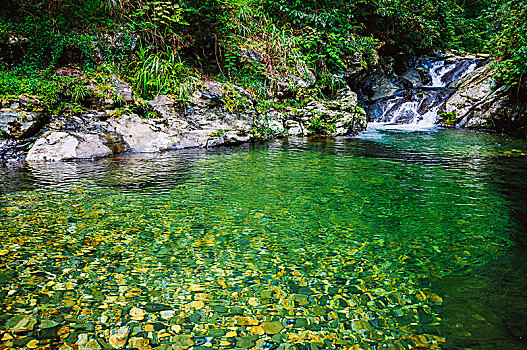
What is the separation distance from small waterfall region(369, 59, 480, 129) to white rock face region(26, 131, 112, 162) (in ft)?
34.4

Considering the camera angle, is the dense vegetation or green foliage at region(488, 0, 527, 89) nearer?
the dense vegetation

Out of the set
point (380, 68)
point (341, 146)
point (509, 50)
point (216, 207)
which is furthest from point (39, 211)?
point (380, 68)

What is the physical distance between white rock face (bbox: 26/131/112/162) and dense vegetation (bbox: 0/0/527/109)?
886 millimetres

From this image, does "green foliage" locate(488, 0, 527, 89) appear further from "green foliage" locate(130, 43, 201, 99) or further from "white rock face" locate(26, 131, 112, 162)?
"white rock face" locate(26, 131, 112, 162)

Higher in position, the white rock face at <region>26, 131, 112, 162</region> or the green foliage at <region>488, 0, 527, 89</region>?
the green foliage at <region>488, 0, 527, 89</region>

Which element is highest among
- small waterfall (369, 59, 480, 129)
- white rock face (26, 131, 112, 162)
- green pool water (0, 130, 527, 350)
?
small waterfall (369, 59, 480, 129)

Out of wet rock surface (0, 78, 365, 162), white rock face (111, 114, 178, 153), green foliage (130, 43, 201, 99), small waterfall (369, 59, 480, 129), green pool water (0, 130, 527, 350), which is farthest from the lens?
A: small waterfall (369, 59, 480, 129)

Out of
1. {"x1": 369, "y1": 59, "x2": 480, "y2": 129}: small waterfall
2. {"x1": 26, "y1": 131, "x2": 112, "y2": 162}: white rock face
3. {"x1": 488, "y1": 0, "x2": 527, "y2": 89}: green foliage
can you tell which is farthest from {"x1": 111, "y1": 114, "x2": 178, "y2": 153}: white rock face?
{"x1": 488, "y1": 0, "x2": 527, "y2": 89}: green foliage

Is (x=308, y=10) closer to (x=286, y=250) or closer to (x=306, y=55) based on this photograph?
(x=306, y=55)

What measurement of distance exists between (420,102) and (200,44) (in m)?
9.65

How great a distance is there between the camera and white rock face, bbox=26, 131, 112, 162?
18.5 feet

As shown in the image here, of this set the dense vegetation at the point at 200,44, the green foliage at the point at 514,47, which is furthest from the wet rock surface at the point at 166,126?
the green foliage at the point at 514,47

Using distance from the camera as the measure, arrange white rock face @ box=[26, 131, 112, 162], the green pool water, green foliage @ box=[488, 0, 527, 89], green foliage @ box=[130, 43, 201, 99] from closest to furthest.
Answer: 1. the green pool water
2. white rock face @ box=[26, 131, 112, 162]
3. green foliage @ box=[130, 43, 201, 99]
4. green foliage @ box=[488, 0, 527, 89]

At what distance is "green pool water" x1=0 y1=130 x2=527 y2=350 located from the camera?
154 centimetres
